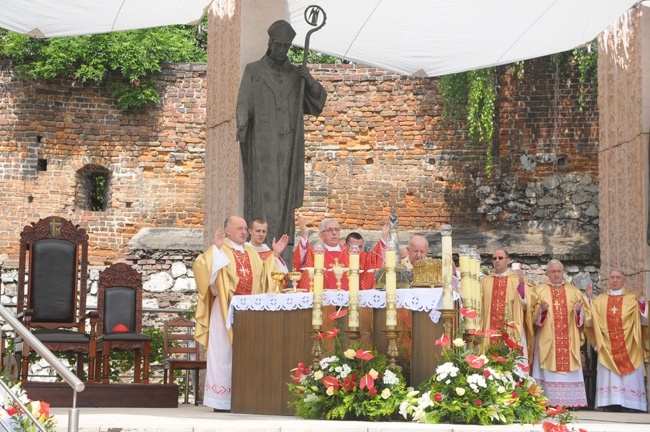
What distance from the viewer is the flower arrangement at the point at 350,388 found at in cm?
688

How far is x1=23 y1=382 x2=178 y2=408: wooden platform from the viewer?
9020mm

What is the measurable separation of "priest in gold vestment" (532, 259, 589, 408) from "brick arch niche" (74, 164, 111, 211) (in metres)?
8.42

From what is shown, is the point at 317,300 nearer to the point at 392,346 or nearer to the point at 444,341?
the point at 392,346

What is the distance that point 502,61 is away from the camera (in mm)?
13656

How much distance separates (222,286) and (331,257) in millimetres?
1222

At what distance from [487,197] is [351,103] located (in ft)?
8.64

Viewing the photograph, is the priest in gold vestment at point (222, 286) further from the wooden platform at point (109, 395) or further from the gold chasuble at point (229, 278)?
the wooden platform at point (109, 395)

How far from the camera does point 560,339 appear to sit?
38.2 ft

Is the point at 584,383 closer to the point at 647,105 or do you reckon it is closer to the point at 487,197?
the point at 647,105

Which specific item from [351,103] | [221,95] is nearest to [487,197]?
[351,103]

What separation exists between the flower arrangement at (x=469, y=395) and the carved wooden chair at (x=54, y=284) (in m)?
4.20

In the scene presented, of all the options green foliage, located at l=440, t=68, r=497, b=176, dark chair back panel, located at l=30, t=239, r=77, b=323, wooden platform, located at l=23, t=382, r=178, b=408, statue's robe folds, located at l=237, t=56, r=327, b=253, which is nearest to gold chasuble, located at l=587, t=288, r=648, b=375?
statue's robe folds, located at l=237, t=56, r=327, b=253

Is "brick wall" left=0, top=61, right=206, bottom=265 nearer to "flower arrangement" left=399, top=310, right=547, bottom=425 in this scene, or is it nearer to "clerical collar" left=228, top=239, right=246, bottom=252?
"clerical collar" left=228, top=239, right=246, bottom=252

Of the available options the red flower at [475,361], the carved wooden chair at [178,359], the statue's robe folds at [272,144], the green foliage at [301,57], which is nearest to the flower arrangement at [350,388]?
the red flower at [475,361]
